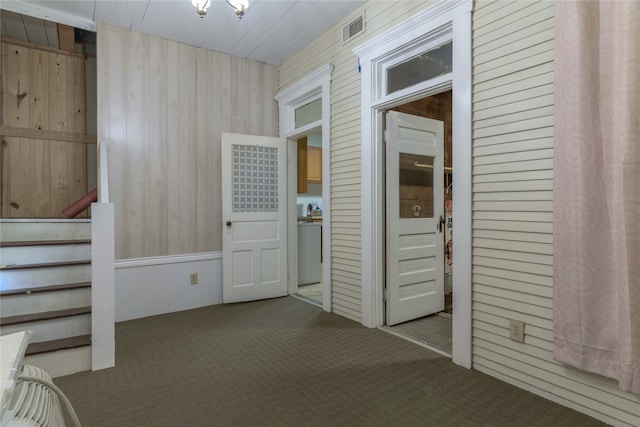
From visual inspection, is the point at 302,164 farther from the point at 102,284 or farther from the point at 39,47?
the point at 39,47

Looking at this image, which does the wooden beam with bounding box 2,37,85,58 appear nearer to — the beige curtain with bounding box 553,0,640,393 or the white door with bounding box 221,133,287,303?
the white door with bounding box 221,133,287,303

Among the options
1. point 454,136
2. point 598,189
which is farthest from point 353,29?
point 598,189

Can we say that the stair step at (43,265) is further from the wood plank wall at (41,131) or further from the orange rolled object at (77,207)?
the wood plank wall at (41,131)

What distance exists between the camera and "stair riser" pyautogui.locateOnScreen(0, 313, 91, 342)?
231 cm

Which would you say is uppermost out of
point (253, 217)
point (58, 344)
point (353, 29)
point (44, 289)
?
point (353, 29)

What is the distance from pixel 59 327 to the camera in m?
2.38

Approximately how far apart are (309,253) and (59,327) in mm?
2958

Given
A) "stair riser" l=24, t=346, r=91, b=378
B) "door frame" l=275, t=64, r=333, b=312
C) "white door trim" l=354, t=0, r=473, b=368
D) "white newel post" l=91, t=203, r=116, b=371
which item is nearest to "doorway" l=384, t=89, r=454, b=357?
"white door trim" l=354, t=0, r=473, b=368

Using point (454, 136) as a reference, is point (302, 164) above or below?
above

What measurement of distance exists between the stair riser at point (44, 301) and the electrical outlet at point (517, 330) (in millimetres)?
2872

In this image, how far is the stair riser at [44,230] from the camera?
9.38 feet

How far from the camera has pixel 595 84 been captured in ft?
5.49

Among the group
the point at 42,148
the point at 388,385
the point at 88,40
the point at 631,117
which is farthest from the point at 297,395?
the point at 88,40

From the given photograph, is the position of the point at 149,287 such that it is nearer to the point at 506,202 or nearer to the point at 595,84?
the point at 506,202
